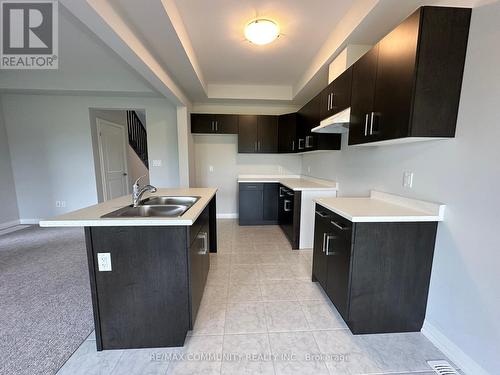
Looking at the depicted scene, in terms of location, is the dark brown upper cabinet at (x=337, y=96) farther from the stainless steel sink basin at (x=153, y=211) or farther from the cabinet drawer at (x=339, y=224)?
the stainless steel sink basin at (x=153, y=211)

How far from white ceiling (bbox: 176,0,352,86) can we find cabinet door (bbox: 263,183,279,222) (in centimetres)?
198

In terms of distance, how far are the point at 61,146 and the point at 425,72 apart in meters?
5.43

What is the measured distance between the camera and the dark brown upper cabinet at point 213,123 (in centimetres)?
413

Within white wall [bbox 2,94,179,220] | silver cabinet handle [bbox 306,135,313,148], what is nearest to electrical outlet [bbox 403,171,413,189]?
silver cabinet handle [bbox 306,135,313,148]

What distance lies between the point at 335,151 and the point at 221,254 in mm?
2208

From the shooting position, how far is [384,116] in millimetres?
1537

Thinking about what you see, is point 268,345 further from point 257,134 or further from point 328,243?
point 257,134

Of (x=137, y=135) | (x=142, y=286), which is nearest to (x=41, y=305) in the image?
(x=142, y=286)

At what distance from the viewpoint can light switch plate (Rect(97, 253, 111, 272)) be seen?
1.34 meters

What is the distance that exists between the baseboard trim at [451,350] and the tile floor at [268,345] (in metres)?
0.05

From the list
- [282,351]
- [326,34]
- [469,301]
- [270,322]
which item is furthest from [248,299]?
[326,34]

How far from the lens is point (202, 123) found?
4.15 m

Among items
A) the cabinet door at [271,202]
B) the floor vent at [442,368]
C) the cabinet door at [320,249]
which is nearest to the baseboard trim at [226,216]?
the cabinet door at [271,202]

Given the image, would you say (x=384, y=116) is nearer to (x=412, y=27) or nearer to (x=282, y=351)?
(x=412, y=27)
